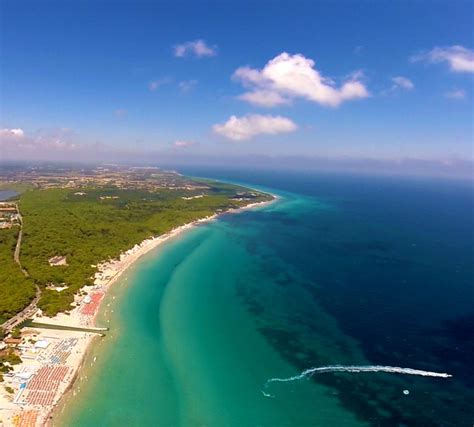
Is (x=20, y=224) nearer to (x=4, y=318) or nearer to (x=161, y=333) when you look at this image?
(x=4, y=318)

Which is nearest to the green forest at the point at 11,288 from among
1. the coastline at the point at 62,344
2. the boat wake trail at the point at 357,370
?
the coastline at the point at 62,344

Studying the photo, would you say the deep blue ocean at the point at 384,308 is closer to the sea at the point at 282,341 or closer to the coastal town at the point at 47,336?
the sea at the point at 282,341

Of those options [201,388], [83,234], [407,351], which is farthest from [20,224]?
[407,351]

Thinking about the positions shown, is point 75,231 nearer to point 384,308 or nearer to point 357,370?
point 384,308

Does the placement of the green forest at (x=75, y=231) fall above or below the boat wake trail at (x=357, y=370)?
above

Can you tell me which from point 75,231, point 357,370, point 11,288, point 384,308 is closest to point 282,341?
point 357,370

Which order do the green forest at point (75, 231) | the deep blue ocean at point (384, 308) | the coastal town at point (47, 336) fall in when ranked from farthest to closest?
the green forest at point (75, 231) < the deep blue ocean at point (384, 308) < the coastal town at point (47, 336)

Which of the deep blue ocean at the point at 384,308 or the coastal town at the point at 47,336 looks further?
Answer: the deep blue ocean at the point at 384,308
